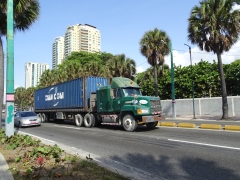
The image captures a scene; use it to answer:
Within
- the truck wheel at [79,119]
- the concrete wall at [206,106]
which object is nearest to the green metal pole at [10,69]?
the truck wheel at [79,119]

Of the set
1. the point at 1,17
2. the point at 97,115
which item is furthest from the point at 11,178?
the point at 97,115

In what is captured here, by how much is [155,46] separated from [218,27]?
8475 mm

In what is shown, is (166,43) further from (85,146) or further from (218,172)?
(218,172)

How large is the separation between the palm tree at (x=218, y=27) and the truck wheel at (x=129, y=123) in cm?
1115

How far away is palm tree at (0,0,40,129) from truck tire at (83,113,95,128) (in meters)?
6.89

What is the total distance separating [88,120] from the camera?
16938 millimetres

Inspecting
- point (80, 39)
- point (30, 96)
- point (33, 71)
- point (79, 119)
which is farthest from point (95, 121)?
point (33, 71)

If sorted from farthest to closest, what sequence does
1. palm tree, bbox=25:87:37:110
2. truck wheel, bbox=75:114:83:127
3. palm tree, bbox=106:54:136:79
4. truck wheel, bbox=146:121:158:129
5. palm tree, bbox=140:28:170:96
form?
palm tree, bbox=25:87:37:110 < palm tree, bbox=106:54:136:79 < palm tree, bbox=140:28:170:96 < truck wheel, bbox=75:114:83:127 < truck wheel, bbox=146:121:158:129

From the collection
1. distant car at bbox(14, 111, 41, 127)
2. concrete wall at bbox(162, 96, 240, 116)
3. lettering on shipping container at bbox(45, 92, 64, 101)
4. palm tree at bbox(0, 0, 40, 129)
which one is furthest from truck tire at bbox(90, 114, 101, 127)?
concrete wall at bbox(162, 96, 240, 116)

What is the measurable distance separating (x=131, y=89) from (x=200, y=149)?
720 centimetres

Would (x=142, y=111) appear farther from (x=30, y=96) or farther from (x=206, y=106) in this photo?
(x=30, y=96)

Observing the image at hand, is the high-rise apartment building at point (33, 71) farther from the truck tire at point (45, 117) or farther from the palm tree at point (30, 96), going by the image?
the truck tire at point (45, 117)

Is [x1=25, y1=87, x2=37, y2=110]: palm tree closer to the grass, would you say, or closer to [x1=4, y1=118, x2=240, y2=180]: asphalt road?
[x1=4, y1=118, x2=240, y2=180]: asphalt road

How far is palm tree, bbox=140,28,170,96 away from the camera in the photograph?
2766cm
